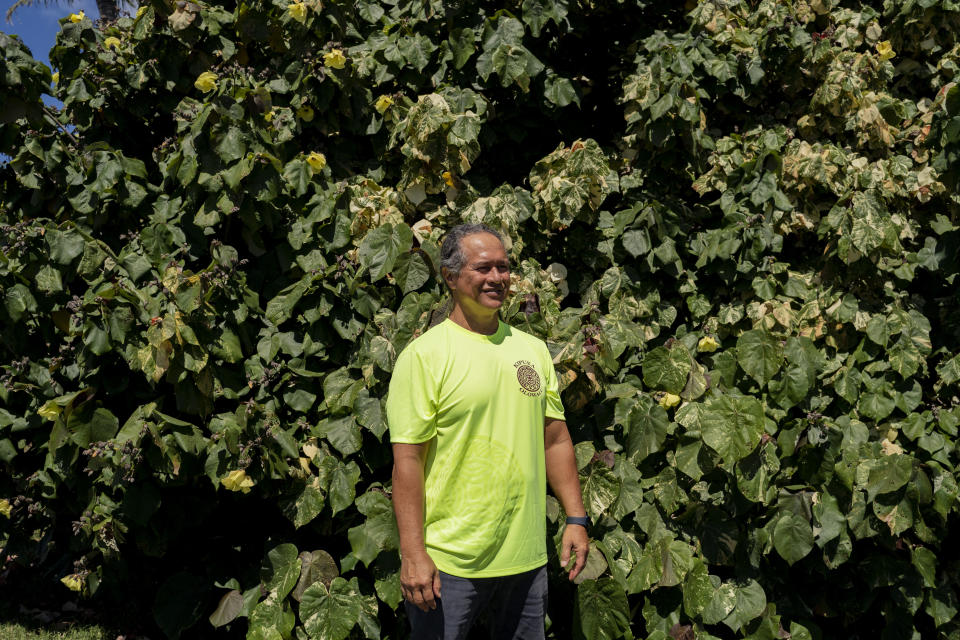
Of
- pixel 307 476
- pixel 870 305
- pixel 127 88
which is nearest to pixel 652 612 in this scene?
pixel 307 476

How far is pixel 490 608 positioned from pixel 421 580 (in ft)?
1.30

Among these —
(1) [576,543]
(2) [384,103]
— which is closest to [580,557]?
(1) [576,543]

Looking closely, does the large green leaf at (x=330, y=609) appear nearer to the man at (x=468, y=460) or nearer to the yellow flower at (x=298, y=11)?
the man at (x=468, y=460)

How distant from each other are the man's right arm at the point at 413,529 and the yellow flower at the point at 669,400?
124 cm

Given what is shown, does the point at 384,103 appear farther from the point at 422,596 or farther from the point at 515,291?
the point at 422,596

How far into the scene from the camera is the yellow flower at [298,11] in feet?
9.93

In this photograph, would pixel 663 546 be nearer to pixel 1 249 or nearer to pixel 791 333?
pixel 791 333

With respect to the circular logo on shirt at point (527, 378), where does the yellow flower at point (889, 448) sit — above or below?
below

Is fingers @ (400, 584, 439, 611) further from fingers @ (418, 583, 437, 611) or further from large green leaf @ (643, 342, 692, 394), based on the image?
large green leaf @ (643, 342, 692, 394)

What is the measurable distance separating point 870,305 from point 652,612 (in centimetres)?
156

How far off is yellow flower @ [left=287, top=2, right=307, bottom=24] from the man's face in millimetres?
1502

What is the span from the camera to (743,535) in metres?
2.98

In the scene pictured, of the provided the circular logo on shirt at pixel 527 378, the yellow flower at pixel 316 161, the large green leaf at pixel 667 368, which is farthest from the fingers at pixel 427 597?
the yellow flower at pixel 316 161

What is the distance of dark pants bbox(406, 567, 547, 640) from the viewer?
6.52ft
